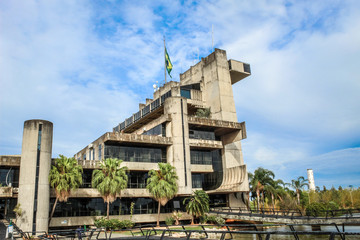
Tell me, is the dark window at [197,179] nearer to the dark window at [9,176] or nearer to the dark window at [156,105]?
the dark window at [156,105]

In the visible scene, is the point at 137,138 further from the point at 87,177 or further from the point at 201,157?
the point at 201,157

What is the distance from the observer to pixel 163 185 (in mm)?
46719

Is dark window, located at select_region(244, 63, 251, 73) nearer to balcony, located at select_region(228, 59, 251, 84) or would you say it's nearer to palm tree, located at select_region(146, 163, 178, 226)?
balcony, located at select_region(228, 59, 251, 84)

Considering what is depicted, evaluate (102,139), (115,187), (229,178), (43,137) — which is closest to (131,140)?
(102,139)

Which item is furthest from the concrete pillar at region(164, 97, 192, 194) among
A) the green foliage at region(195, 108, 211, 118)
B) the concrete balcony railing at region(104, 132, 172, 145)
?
the green foliage at region(195, 108, 211, 118)

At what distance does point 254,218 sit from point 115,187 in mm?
20008

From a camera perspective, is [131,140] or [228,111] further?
[228,111]

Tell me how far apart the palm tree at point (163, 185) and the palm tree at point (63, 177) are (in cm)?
1093

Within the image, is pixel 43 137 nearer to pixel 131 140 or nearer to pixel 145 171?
pixel 131 140

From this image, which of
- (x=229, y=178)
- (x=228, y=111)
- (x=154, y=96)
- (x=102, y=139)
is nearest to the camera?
(x=102, y=139)

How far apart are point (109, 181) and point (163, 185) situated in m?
8.31

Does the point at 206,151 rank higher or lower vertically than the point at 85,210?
higher

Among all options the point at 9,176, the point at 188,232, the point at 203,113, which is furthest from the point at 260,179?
the point at 9,176

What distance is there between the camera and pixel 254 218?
141 feet
